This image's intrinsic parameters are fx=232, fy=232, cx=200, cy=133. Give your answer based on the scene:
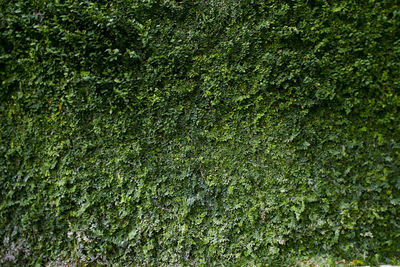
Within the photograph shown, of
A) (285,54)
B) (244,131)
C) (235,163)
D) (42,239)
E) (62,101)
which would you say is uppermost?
(62,101)

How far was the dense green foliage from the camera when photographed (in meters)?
2.48

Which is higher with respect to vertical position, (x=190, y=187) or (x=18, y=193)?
(x=18, y=193)

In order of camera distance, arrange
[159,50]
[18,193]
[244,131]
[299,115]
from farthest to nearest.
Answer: [18,193], [159,50], [244,131], [299,115]

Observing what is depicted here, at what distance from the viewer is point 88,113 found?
125 inches

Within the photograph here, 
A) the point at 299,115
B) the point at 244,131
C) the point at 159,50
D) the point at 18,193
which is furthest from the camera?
the point at 18,193

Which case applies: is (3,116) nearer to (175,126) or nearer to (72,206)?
(72,206)

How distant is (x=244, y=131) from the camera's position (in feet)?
9.40

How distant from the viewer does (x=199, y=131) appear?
297 cm

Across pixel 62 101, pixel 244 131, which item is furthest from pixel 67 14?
pixel 244 131

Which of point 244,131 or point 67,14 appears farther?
point 67,14

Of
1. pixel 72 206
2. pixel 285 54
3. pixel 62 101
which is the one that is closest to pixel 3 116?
pixel 62 101

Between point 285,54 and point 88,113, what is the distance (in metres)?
2.65

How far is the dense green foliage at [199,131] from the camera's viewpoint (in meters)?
2.48

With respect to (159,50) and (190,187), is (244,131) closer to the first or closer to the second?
(190,187)
